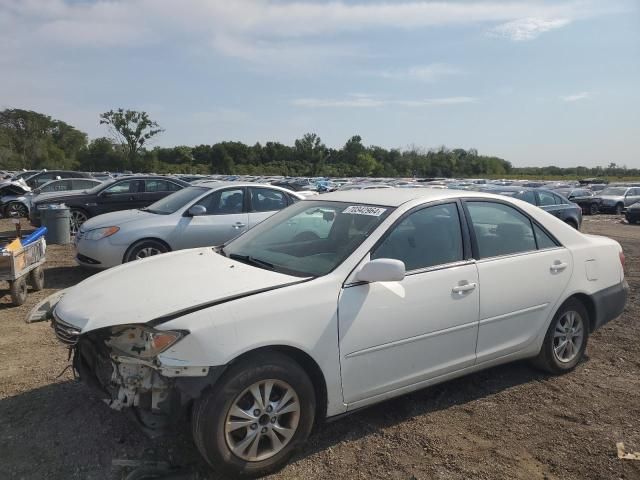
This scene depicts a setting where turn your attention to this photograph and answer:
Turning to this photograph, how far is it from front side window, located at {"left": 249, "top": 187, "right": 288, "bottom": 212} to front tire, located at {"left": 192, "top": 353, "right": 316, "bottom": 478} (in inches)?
238

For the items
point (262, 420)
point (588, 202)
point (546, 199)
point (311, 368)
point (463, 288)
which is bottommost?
point (588, 202)

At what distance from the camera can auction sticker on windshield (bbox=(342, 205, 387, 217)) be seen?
145 inches

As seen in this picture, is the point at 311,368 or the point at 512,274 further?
the point at 512,274

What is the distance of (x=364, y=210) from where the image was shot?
3.82 metres

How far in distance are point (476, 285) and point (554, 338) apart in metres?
1.17

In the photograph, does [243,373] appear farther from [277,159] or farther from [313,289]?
[277,159]

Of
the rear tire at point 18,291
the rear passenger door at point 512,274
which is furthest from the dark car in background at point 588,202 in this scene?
the rear tire at point 18,291

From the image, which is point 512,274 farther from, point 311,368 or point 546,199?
point 546,199

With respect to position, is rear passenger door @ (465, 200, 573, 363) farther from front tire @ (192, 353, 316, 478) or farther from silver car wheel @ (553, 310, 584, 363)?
front tire @ (192, 353, 316, 478)

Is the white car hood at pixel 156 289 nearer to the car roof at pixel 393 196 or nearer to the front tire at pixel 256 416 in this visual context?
the front tire at pixel 256 416

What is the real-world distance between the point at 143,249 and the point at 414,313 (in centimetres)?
554

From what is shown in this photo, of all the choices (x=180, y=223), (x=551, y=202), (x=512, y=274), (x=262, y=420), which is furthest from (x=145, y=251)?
(x=551, y=202)

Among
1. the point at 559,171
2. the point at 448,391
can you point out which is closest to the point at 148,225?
the point at 448,391

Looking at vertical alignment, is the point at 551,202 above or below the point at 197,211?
below
